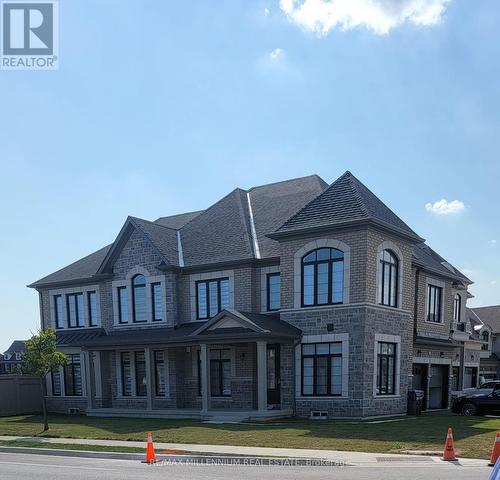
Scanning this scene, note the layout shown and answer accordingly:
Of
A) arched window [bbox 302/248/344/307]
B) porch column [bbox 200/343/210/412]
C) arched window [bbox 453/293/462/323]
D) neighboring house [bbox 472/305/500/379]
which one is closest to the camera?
arched window [bbox 302/248/344/307]

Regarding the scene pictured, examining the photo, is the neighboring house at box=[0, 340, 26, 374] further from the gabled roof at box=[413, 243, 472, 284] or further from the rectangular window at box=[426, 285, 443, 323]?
the rectangular window at box=[426, 285, 443, 323]

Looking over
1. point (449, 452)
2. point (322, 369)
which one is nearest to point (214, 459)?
point (449, 452)

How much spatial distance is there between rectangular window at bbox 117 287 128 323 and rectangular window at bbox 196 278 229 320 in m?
4.32

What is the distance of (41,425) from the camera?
73.7 feet

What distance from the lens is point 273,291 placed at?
23422 mm

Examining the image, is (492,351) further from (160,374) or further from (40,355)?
(40,355)

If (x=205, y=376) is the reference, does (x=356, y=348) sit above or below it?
above

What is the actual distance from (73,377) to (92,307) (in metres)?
3.96

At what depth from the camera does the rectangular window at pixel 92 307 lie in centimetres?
2911

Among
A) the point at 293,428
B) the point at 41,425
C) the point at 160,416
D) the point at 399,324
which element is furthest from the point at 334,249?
the point at 41,425

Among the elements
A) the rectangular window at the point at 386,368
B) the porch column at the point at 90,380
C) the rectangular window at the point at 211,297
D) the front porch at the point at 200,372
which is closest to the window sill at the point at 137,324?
the front porch at the point at 200,372

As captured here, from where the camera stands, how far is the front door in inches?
877

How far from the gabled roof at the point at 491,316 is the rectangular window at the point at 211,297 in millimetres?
38417

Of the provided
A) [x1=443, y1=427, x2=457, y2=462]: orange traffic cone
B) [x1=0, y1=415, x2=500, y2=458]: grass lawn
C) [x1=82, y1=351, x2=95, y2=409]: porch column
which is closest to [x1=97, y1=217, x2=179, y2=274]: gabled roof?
[x1=82, y1=351, x2=95, y2=409]: porch column
